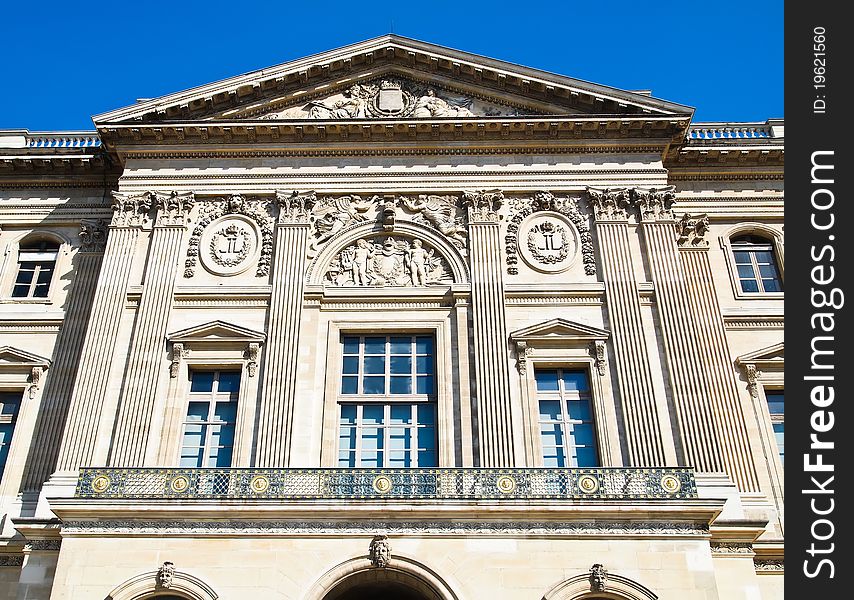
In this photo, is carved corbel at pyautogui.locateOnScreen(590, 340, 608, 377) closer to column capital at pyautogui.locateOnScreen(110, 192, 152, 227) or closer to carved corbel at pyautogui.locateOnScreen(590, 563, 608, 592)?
carved corbel at pyautogui.locateOnScreen(590, 563, 608, 592)

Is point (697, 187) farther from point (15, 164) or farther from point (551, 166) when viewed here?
point (15, 164)

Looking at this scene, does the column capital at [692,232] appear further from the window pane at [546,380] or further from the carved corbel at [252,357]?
the carved corbel at [252,357]

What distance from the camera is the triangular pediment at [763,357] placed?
66.1ft

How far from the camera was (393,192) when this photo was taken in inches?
861

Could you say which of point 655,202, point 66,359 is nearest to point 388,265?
point 655,202

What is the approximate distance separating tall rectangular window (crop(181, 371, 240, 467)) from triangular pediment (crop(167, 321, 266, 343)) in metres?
0.71

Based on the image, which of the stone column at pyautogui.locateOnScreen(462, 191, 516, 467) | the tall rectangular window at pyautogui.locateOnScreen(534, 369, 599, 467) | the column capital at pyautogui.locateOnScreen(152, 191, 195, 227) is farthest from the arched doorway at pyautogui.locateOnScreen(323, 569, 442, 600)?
the column capital at pyautogui.locateOnScreen(152, 191, 195, 227)

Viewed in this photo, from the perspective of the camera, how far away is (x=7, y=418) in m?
20.0

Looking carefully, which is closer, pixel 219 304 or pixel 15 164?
pixel 219 304

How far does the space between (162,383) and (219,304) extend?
2.24m

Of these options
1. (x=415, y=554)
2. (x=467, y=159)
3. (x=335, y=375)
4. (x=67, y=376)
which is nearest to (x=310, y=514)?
(x=415, y=554)
